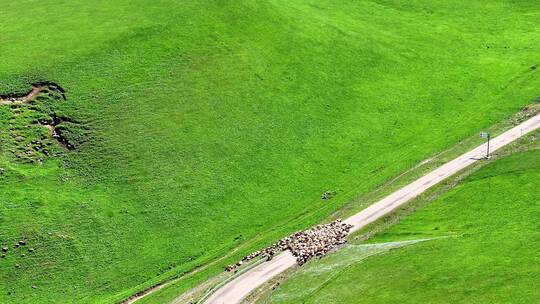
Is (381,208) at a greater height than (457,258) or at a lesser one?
greater

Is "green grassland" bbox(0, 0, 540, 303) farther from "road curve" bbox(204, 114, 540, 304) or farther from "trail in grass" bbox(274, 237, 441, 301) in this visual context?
"trail in grass" bbox(274, 237, 441, 301)

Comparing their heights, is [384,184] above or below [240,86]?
below

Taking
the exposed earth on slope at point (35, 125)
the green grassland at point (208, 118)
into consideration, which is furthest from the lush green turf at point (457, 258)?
the exposed earth on slope at point (35, 125)

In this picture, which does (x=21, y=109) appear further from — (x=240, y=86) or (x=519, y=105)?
(x=519, y=105)

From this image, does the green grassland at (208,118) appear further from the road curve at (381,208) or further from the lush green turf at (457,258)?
the lush green turf at (457,258)

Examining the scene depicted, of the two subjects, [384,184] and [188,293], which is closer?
[188,293]

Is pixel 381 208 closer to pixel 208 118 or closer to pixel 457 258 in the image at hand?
pixel 457 258

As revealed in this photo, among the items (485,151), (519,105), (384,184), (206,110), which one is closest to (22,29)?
(206,110)

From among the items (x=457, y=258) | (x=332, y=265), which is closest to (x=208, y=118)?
(x=332, y=265)
